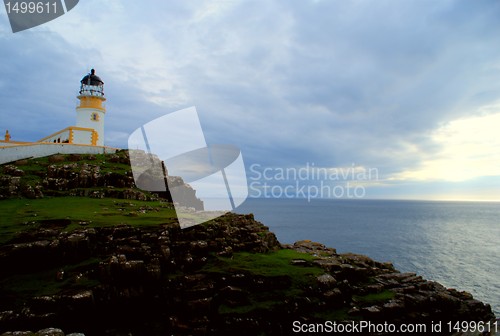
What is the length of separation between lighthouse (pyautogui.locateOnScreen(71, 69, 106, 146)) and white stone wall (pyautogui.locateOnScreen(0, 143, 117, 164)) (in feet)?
15.7

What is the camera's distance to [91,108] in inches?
2483

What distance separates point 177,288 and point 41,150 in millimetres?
40225

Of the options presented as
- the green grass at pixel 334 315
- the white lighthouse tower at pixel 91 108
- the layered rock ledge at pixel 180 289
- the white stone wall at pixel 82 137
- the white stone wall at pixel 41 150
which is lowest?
the green grass at pixel 334 315

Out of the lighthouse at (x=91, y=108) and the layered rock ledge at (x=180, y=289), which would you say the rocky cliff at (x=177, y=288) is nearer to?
the layered rock ledge at (x=180, y=289)

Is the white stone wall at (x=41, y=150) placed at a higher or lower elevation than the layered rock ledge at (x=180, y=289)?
higher

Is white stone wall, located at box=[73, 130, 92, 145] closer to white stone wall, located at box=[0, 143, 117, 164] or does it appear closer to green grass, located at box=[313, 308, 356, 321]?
white stone wall, located at box=[0, 143, 117, 164]

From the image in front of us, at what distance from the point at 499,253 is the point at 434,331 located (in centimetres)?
7409

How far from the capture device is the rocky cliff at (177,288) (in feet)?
70.6

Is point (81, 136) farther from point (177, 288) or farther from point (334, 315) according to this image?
point (334, 315)

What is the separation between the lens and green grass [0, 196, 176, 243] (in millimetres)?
28141

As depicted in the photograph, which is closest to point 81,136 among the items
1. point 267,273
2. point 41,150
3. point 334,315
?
point 41,150

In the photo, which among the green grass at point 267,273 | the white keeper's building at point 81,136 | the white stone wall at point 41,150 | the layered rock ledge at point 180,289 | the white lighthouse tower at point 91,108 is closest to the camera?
the layered rock ledge at point 180,289

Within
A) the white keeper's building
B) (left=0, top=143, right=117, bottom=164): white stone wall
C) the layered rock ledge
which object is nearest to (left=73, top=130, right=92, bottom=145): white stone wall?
the white keeper's building

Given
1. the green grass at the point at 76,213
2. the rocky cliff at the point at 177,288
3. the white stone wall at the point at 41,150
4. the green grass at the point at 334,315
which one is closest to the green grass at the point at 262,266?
the rocky cliff at the point at 177,288
